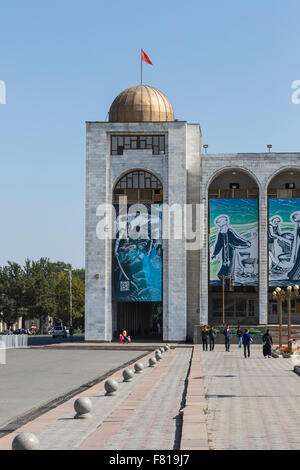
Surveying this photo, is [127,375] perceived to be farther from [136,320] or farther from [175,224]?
[136,320]

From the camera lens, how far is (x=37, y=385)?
23.6 m

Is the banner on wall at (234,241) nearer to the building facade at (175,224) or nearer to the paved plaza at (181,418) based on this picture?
the building facade at (175,224)

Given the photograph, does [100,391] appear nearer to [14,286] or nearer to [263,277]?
[263,277]

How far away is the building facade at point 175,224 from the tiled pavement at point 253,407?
29028mm

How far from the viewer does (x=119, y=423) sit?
14.2 metres

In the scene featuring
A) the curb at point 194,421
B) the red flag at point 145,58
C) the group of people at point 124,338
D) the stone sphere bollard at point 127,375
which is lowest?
the group of people at point 124,338

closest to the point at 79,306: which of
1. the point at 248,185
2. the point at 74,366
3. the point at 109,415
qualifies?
the point at 248,185

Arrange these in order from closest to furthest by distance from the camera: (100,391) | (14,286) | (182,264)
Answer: (100,391) → (182,264) → (14,286)

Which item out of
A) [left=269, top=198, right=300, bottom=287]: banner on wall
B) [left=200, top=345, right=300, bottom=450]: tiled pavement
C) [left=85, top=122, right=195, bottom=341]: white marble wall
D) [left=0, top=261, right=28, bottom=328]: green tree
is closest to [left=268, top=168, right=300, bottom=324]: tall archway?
[left=269, top=198, right=300, bottom=287]: banner on wall

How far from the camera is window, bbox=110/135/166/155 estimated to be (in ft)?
199

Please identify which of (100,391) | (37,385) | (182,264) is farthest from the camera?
(182,264)

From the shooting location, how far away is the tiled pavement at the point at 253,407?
1219 cm

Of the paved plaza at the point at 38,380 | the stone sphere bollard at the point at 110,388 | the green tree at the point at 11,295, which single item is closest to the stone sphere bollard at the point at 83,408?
the paved plaza at the point at 38,380
